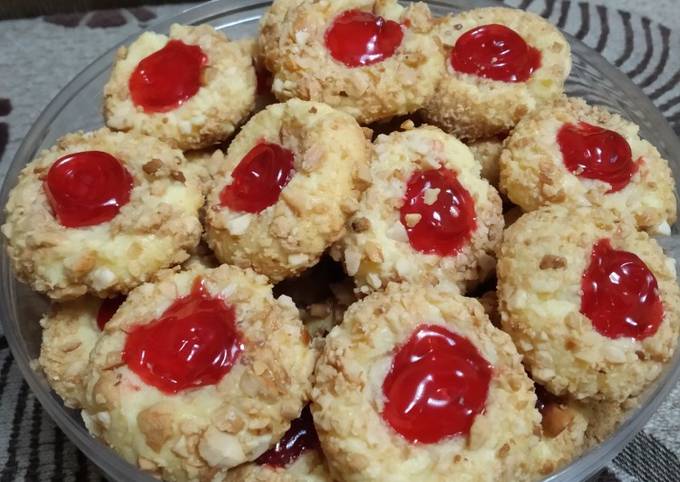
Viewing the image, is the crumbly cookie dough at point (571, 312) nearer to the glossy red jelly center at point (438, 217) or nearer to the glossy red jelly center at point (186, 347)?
the glossy red jelly center at point (438, 217)

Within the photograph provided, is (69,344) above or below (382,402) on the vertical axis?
below

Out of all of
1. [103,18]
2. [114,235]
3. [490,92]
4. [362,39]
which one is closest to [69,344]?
[114,235]

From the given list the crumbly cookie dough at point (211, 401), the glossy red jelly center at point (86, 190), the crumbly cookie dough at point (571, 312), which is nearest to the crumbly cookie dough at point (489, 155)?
the crumbly cookie dough at point (571, 312)

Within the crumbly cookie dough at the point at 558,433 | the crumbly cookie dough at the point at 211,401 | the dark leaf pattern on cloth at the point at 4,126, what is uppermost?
the crumbly cookie dough at the point at 211,401

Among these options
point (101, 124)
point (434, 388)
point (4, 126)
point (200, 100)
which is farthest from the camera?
point (4, 126)

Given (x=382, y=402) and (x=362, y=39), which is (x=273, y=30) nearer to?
(x=362, y=39)
